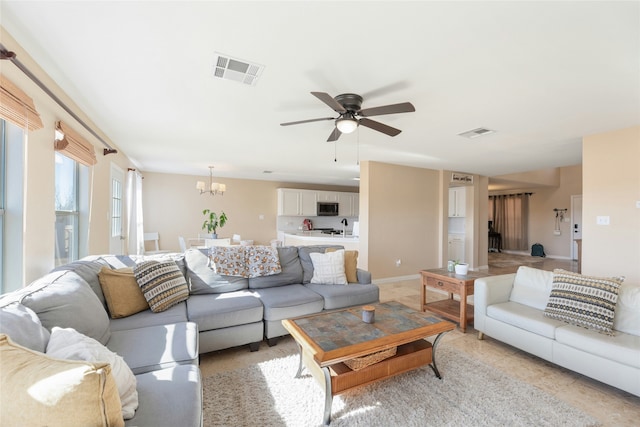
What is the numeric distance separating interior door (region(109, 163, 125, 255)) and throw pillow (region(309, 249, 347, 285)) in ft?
9.96

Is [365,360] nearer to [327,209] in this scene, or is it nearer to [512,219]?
[327,209]

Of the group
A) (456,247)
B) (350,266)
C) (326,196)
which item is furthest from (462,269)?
(326,196)

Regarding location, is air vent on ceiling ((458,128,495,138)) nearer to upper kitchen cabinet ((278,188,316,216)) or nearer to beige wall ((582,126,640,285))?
beige wall ((582,126,640,285))

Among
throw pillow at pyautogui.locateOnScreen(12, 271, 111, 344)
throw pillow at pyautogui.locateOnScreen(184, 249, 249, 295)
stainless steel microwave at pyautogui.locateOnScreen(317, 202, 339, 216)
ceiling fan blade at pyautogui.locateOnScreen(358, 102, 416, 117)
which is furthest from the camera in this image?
stainless steel microwave at pyautogui.locateOnScreen(317, 202, 339, 216)

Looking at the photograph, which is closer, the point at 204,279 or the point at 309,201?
the point at 204,279

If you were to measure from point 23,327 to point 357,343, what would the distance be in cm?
170

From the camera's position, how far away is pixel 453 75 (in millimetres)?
2066

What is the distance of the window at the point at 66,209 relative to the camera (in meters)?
2.63

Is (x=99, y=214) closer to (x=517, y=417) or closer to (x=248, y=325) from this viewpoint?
(x=248, y=325)

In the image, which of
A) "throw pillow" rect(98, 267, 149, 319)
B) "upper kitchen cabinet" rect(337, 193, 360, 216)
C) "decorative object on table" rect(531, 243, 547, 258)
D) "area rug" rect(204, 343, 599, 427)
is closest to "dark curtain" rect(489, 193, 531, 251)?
"decorative object on table" rect(531, 243, 547, 258)

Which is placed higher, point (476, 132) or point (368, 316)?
point (476, 132)

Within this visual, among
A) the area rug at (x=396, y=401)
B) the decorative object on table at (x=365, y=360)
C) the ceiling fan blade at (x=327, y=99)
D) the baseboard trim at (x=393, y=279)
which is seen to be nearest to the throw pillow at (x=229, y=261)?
the area rug at (x=396, y=401)

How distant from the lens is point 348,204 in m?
8.85

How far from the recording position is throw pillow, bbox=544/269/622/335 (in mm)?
2117
